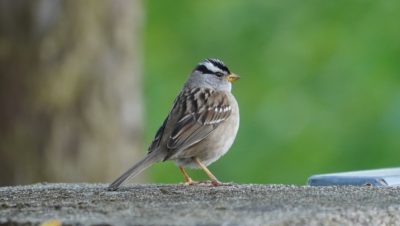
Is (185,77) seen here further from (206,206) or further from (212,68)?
(206,206)

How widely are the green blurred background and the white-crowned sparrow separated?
8.20 ft

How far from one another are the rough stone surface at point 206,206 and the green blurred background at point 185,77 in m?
5.14

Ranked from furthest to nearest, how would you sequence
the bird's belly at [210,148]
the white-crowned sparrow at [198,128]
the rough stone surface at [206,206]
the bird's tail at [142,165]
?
the bird's belly at [210,148]
the white-crowned sparrow at [198,128]
the bird's tail at [142,165]
the rough stone surface at [206,206]

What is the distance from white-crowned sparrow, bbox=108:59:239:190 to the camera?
24.5 feet

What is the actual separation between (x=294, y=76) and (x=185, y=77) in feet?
4.56

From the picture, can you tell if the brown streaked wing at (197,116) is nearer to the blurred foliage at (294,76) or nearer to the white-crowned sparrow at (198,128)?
the white-crowned sparrow at (198,128)

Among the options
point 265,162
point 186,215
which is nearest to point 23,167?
point 265,162

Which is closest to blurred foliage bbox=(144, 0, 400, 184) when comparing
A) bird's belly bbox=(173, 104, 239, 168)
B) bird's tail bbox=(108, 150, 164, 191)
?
bird's belly bbox=(173, 104, 239, 168)

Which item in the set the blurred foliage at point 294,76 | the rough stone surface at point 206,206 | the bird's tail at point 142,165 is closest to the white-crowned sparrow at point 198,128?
the bird's tail at point 142,165

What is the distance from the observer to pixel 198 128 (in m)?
7.84

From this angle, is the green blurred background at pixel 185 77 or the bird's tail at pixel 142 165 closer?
the bird's tail at pixel 142 165

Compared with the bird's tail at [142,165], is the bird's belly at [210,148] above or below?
below

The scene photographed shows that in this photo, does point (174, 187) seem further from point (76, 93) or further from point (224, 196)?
point (76, 93)

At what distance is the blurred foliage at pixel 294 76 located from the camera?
1355 centimetres
